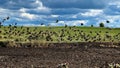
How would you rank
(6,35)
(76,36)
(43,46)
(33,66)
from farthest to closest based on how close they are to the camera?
1. (76,36)
2. (6,35)
3. (43,46)
4. (33,66)

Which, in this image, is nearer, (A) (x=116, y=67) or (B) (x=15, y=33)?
(A) (x=116, y=67)

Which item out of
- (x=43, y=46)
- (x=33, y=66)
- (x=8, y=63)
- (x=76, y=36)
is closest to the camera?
(x=33, y=66)

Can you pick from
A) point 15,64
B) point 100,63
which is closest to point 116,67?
point 100,63

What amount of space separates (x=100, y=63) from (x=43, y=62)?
13.5 feet

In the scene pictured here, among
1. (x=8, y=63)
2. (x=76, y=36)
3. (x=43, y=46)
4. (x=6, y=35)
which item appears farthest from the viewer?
(x=76, y=36)

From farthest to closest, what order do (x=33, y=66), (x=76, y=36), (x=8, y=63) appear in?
(x=76, y=36) → (x=8, y=63) → (x=33, y=66)

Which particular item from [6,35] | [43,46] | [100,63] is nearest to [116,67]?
[100,63]

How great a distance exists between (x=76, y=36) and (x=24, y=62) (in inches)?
1981

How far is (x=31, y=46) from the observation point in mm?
51406

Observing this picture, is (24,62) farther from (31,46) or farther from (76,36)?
(76,36)

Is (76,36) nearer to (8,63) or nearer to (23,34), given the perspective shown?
(23,34)

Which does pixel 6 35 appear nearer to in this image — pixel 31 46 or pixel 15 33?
pixel 15 33

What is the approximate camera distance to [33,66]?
93.7 feet

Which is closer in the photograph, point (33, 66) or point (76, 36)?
point (33, 66)
